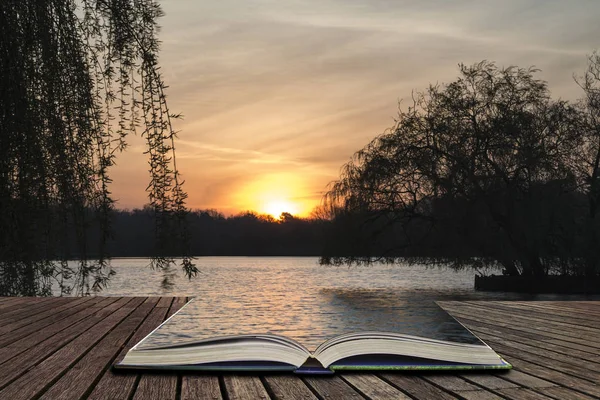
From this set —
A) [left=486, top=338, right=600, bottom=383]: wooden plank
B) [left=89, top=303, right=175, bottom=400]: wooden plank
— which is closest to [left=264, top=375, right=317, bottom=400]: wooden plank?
[left=89, top=303, right=175, bottom=400]: wooden plank

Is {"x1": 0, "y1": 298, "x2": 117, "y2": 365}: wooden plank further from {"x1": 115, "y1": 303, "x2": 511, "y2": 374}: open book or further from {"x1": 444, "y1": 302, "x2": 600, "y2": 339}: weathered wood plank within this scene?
{"x1": 444, "y1": 302, "x2": 600, "y2": 339}: weathered wood plank

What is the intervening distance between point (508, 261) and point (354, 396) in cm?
1728

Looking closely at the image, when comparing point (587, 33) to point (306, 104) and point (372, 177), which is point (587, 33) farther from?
point (372, 177)

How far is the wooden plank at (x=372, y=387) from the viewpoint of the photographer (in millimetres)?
1902

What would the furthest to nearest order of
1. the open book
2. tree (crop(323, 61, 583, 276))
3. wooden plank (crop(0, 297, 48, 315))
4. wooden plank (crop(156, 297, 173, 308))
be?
tree (crop(323, 61, 583, 276)) → wooden plank (crop(156, 297, 173, 308)) → wooden plank (crop(0, 297, 48, 315)) → the open book

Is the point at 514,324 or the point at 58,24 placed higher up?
the point at 58,24

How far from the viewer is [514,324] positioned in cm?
392

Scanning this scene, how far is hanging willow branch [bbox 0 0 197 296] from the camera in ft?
11.2

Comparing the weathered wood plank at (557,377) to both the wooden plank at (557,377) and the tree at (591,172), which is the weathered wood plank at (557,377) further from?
the tree at (591,172)

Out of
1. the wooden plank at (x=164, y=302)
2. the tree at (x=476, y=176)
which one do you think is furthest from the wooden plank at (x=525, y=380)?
the tree at (x=476, y=176)

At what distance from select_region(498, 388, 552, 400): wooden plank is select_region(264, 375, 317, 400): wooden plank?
0.59m

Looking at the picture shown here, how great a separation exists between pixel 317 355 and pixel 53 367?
986 mm

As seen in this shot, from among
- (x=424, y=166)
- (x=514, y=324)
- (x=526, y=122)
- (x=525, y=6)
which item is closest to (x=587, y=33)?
(x=525, y=6)

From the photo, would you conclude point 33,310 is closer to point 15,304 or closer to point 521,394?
point 15,304
